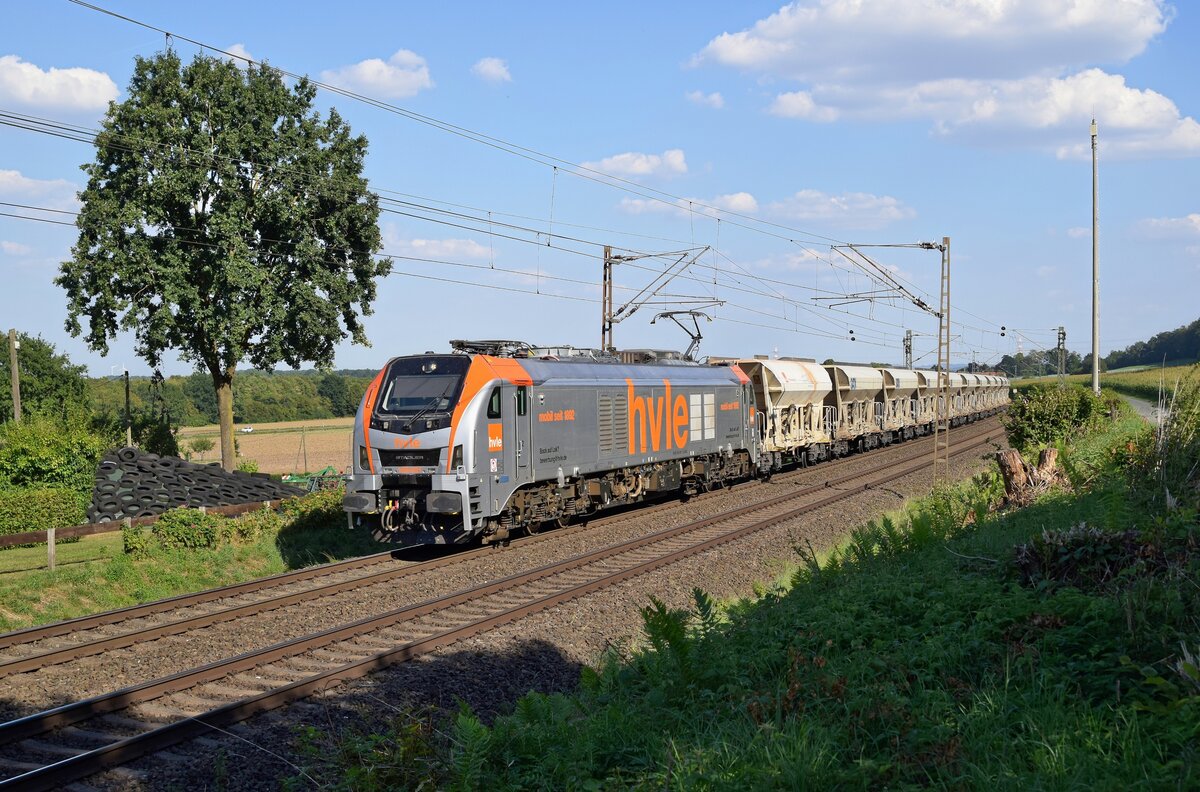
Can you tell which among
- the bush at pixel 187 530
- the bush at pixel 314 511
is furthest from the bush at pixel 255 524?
the bush at pixel 187 530

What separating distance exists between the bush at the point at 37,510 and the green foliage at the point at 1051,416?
76.7 feet

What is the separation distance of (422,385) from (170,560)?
5.92 m

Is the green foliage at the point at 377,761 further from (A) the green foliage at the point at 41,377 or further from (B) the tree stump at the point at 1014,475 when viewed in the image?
(A) the green foliage at the point at 41,377

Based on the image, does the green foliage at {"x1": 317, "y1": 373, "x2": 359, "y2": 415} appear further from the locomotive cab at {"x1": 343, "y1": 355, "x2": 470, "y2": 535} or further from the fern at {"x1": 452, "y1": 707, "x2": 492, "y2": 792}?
the fern at {"x1": 452, "y1": 707, "x2": 492, "y2": 792}

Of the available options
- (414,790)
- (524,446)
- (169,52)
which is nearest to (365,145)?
(169,52)

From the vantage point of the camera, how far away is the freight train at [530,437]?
15922mm

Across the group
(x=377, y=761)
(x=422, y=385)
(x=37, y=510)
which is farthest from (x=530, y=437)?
(x=37, y=510)

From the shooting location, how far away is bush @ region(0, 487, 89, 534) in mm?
21120

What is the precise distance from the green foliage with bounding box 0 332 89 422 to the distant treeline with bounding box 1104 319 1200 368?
73.9 metres

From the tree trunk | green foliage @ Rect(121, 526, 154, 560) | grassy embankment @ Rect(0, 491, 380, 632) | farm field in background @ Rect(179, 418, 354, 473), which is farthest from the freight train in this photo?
farm field in background @ Rect(179, 418, 354, 473)

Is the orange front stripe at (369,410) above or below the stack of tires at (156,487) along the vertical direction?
above

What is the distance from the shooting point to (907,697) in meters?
6.07

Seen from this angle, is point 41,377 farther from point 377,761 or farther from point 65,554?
point 377,761

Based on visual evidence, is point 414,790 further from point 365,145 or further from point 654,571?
point 365,145
